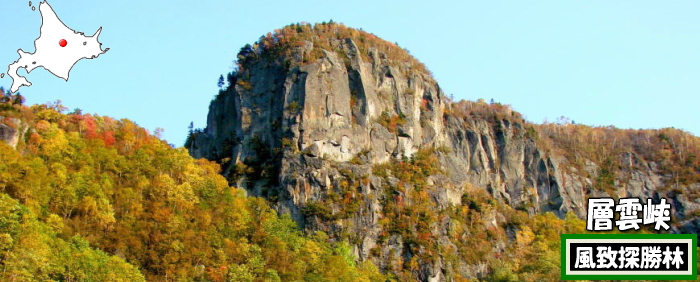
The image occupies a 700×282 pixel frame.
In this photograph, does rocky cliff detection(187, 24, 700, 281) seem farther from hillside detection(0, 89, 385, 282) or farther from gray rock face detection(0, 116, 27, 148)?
gray rock face detection(0, 116, 27, 148)

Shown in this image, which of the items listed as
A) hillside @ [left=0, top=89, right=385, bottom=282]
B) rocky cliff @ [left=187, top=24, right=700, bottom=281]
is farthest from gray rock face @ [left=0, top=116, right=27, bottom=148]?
rocky cliff @ [left=187, top=24, right=700, bottom=281]

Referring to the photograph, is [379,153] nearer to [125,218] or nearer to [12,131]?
[125,218]

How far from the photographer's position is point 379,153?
273 feet

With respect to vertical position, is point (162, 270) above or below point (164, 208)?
below

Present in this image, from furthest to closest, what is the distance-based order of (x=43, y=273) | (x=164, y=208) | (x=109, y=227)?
(x=164, y=208) → (x=109, y=227) → (x=43, y=273)

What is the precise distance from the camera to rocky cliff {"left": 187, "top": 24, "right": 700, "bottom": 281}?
7488 cm

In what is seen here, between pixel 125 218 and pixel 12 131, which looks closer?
pixel 125 218

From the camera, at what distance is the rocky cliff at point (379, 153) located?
74875mm

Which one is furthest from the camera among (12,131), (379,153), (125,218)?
(379,153)

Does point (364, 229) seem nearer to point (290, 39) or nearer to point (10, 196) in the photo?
point (290, 39)

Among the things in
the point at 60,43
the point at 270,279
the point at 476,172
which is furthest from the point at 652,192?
the point at 60,43

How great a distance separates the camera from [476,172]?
95375 mm

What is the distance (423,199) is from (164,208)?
26512 millimetres

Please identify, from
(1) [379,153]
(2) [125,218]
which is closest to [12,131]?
(2) [125,218]
